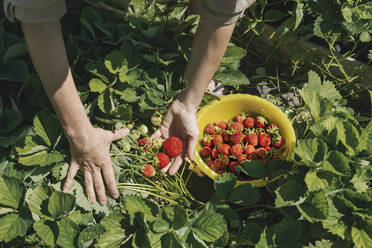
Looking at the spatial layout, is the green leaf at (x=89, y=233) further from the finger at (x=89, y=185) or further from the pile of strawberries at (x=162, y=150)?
the pile of strawberries at (x=162, y=150)

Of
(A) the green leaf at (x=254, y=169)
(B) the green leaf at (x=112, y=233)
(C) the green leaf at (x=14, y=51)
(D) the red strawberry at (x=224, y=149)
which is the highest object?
(C) the green leaf at (x=14, y=51)

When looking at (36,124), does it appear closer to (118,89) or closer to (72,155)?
(72,155)

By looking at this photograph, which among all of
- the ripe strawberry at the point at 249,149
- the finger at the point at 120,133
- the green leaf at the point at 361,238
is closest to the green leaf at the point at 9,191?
the finger at the point at 120,133

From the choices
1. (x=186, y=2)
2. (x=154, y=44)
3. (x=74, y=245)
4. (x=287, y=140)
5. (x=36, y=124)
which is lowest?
(x=74, y=245)

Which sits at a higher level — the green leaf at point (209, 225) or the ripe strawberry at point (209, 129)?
the ripe strawberry at point (209, 129)

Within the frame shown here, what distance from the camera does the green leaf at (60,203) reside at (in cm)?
124

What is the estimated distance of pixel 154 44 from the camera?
5.02 feet

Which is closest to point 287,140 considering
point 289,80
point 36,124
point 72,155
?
point 289,80

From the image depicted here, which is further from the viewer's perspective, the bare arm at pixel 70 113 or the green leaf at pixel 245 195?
the green leaf at pixel 245 195

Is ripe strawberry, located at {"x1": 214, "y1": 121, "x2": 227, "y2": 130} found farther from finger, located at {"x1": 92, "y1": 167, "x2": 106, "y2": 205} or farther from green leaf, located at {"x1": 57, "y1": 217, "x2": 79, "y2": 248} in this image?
green leaf, located at {"x1": 57, "y1": 217, "x2": 79, "y2": 248}

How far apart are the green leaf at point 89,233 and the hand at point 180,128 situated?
0.34 m

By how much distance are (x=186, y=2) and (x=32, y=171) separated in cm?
89

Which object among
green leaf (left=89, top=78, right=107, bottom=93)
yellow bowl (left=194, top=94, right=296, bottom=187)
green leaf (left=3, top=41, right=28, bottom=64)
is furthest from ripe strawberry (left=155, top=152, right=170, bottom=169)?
green leaf (left=3, top=41, right=28, bottom=64)

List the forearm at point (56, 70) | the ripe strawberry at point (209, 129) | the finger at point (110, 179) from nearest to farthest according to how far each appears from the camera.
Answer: the forearm at point (56, 70), the finger at point (110, 179), the ripe strawberry at point (209, 129)
